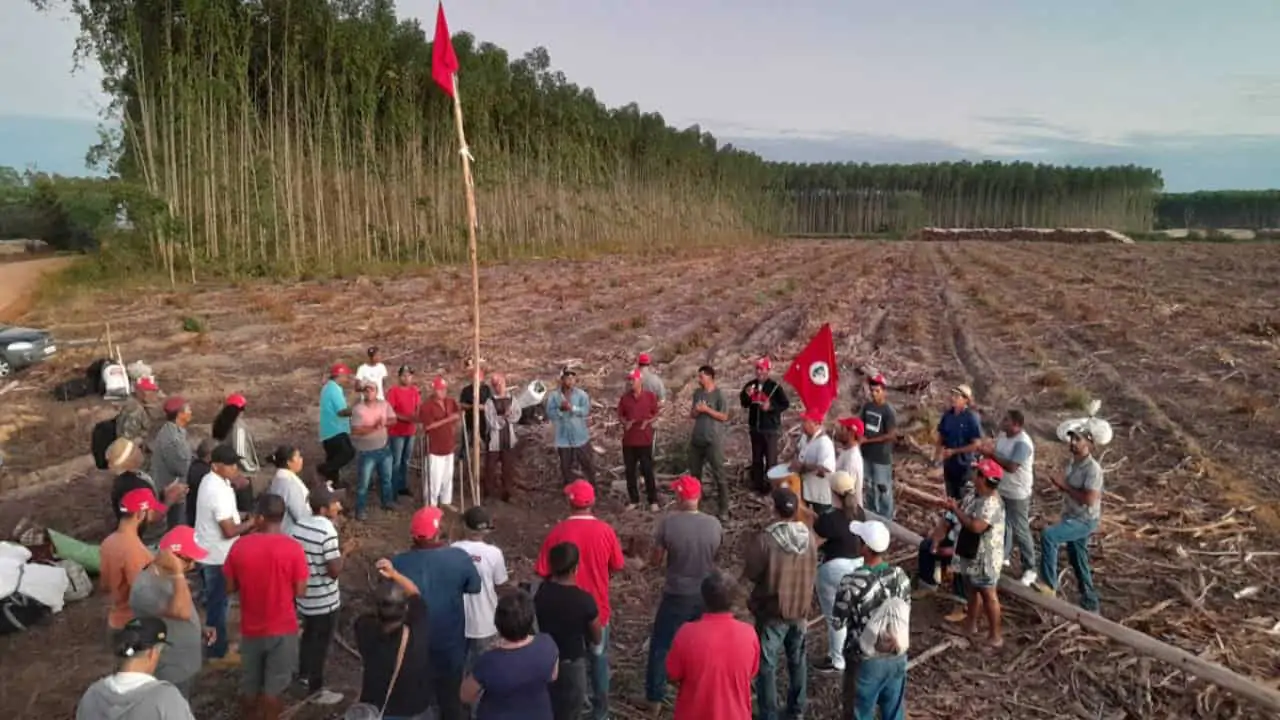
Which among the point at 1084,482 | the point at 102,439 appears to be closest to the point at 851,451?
the point at 1084,482

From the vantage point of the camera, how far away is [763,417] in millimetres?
11203

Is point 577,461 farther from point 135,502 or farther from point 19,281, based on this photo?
point 19,281

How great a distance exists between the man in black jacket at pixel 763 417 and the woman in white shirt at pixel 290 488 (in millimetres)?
5657

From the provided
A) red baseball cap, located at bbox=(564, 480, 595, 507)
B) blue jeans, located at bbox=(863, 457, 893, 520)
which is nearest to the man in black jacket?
blue jeans, located at bbox=(863, 457, 893, 520)

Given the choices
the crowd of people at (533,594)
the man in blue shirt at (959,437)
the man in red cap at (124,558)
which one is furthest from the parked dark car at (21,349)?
the man in blue shirt at (959,437)

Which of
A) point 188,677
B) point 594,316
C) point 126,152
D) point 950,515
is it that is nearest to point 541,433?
point 950,515

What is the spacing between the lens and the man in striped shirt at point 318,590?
6.52 meters

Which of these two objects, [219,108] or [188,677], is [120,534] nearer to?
[188,677]

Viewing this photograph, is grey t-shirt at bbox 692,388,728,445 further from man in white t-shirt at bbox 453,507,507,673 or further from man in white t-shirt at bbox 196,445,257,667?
man in white t-shirt at bbox 196,445,257,667

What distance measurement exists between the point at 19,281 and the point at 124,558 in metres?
31.6

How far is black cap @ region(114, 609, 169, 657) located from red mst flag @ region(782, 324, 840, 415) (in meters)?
6.90

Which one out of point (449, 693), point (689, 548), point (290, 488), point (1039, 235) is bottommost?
point (449, 693)

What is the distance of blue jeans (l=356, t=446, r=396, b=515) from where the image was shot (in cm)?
1055

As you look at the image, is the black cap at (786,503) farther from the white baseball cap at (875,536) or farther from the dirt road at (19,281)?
the dirt road at (19,281)
